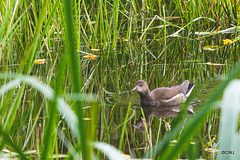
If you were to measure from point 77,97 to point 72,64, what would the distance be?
91 millimetres

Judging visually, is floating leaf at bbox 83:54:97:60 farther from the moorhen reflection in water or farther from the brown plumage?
the moorhen reflection in water

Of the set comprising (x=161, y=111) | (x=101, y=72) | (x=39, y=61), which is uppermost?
(x=39, y=61)

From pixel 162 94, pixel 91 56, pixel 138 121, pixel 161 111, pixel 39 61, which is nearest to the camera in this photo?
pixel 138 121

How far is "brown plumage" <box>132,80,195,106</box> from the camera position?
4965 mm

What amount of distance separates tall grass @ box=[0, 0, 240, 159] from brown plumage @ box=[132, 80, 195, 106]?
218 millimetres

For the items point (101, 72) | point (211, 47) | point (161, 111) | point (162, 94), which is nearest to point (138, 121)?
point (161, 111)

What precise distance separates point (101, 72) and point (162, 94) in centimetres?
99

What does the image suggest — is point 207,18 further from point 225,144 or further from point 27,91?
point 225,144

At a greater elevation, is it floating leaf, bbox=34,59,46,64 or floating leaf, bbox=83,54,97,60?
floating leaf, bbox=83,54,97,60

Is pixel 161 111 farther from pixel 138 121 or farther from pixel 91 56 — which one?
pixel 91 56

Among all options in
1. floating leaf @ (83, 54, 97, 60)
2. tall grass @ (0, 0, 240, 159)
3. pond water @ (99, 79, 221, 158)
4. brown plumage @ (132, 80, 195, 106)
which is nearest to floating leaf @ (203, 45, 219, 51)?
tall grass @ (0, 0, 240, 159)

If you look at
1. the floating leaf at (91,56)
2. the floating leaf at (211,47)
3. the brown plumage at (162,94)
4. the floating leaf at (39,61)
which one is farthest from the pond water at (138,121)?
the floating leaf at (211,47)

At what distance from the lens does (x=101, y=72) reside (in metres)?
5.62

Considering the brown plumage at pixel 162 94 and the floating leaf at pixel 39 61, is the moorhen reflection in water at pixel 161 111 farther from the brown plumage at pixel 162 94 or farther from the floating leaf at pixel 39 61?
the floating leaf at pixel 39 61
